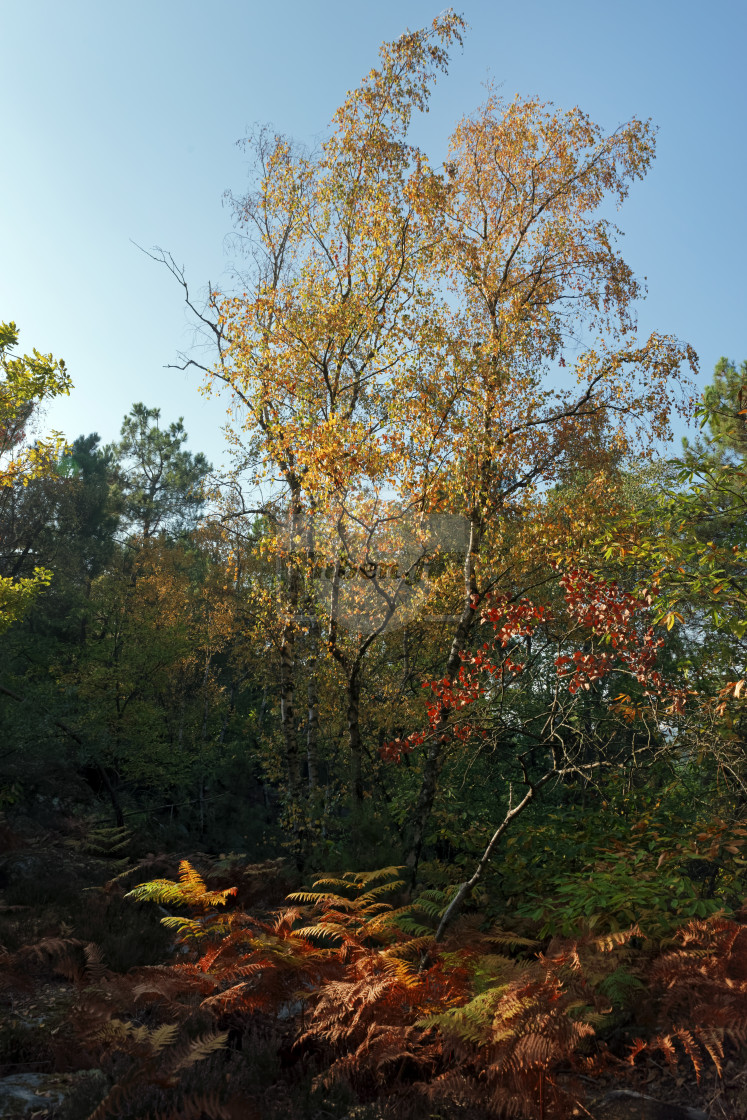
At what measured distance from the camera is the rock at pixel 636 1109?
3.89 metres

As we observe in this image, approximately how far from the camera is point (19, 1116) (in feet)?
11.3

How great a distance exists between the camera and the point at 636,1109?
3.99 meters

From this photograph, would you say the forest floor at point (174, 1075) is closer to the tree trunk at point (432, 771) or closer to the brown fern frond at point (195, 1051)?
the brown fern frond at point (195, 1051)

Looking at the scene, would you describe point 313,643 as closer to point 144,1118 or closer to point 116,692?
point 116,692

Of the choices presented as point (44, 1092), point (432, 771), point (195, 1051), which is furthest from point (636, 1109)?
point (432, 771)

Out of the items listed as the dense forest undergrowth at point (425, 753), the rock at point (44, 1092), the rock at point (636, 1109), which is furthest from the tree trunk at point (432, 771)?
the rock at point (44, 1092)

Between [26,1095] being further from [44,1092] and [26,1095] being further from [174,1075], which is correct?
[174,1075]

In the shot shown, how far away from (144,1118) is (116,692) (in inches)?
587

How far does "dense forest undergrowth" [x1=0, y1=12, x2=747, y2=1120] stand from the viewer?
4328 mm

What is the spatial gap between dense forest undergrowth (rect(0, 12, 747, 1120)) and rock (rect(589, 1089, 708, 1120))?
0.06 ft

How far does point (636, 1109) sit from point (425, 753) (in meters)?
7.48

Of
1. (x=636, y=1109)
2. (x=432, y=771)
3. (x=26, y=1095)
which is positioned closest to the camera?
(x=26, y=1095)

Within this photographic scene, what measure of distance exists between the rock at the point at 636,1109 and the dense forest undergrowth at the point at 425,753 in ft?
0.06

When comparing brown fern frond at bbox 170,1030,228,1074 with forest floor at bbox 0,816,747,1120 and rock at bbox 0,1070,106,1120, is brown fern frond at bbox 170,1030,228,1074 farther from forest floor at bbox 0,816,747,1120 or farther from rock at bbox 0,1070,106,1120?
rock at bbox 0,1070,106,1120
